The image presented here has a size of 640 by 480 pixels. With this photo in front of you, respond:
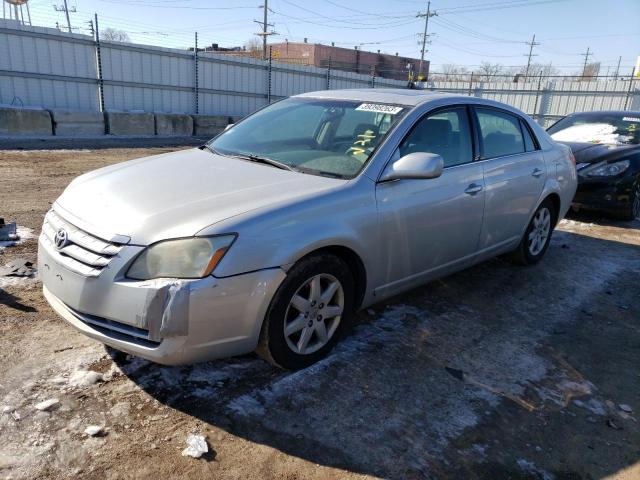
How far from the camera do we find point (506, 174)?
4.34 metres

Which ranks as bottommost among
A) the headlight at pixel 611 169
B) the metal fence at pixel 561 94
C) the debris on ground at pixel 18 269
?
the debris on ground at pixel 18 269

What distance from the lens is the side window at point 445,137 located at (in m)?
3.57

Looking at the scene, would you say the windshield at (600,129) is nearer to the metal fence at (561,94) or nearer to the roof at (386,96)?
the roof at (386,96)

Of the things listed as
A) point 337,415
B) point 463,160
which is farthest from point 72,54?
point 337,415

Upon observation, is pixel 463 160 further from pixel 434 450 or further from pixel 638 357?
pixel 434 450

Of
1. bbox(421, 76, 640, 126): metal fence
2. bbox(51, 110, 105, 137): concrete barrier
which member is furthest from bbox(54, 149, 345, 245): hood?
bbox(421, 76, 640, 126): metal fence

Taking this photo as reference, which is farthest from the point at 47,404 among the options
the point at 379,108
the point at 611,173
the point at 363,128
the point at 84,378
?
the point at 611,173

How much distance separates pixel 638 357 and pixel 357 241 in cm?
226

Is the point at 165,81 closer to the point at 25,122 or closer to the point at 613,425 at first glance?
the point at 25,122

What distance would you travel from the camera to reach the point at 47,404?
257 cm

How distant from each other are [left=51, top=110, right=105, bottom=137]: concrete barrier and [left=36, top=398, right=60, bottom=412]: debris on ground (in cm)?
1208

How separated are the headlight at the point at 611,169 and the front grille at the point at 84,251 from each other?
6.96 meters

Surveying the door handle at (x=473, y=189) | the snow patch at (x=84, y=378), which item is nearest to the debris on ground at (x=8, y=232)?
the snow patch at (x=84, y=378)

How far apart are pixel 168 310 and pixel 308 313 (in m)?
0.88
